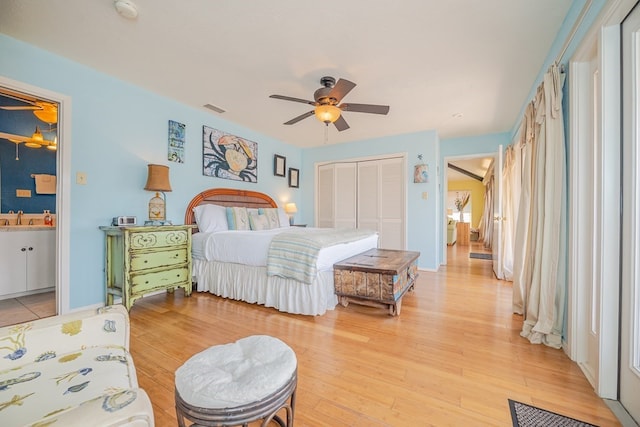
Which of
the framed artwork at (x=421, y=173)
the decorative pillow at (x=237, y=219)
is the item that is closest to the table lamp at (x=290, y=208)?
the decorative pillow at (x=237, y=219)

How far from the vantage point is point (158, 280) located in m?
2.82

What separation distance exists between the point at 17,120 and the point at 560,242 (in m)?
6.41

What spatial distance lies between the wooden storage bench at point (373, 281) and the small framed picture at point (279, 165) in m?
2.97

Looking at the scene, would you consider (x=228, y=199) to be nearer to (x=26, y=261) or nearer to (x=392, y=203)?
(x=26, y=261)

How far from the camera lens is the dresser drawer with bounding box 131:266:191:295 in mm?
2637

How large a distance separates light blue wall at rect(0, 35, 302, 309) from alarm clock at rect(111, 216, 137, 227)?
6 centimetres

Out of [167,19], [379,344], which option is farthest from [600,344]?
[167,19]

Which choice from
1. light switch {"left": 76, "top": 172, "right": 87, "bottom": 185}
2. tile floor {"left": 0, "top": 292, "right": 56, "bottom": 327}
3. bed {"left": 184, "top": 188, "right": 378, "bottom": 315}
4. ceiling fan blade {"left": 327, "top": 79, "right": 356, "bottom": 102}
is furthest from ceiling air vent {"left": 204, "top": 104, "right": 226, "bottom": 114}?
tile floor {"left": 0, "top": 292, "right": 56, "bottom": 327}

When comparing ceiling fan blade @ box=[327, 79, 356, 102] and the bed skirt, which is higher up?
ceiling fan blade @ box=[327, 79, 356, 102]

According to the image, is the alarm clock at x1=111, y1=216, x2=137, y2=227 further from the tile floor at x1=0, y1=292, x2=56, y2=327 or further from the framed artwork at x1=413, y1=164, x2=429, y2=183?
the framed artwork at x1=413, y1=164, x2=429, y2=183

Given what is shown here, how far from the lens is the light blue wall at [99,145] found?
246cm

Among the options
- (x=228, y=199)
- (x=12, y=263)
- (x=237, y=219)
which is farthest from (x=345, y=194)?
(x=12, y=263)

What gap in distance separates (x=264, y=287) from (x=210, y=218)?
4.47 ft

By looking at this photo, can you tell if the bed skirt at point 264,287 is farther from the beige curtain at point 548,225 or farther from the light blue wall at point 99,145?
the beige curtain at point 548,225
